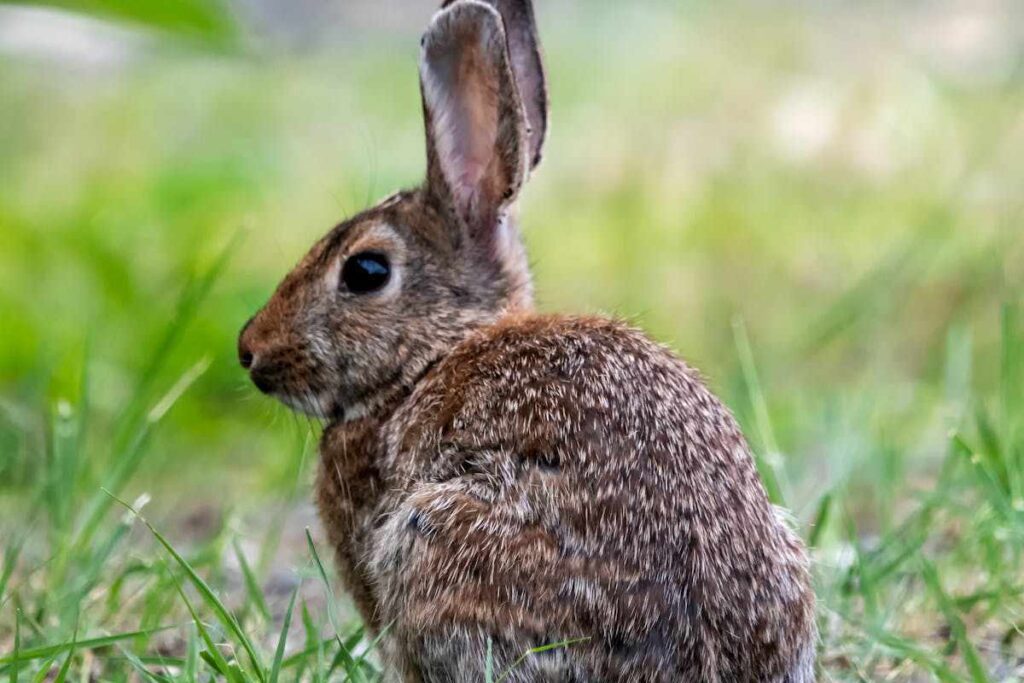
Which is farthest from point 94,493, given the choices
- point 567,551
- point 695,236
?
point 695,236

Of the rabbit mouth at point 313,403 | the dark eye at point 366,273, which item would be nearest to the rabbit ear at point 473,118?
the dark eye at point 366,273

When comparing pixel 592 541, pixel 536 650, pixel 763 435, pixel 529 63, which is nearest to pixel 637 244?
pixel 763 435

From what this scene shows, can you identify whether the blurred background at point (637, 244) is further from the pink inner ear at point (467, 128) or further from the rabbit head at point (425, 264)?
the pink inner ear at point (467, 128)

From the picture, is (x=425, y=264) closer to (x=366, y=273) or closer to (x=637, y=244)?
(x=366, y=273)

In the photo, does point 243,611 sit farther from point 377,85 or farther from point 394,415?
point 377,85

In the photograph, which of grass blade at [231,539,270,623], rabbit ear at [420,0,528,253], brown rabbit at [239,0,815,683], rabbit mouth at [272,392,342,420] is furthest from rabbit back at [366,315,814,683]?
rabbit ear at [420,0,528,253]
